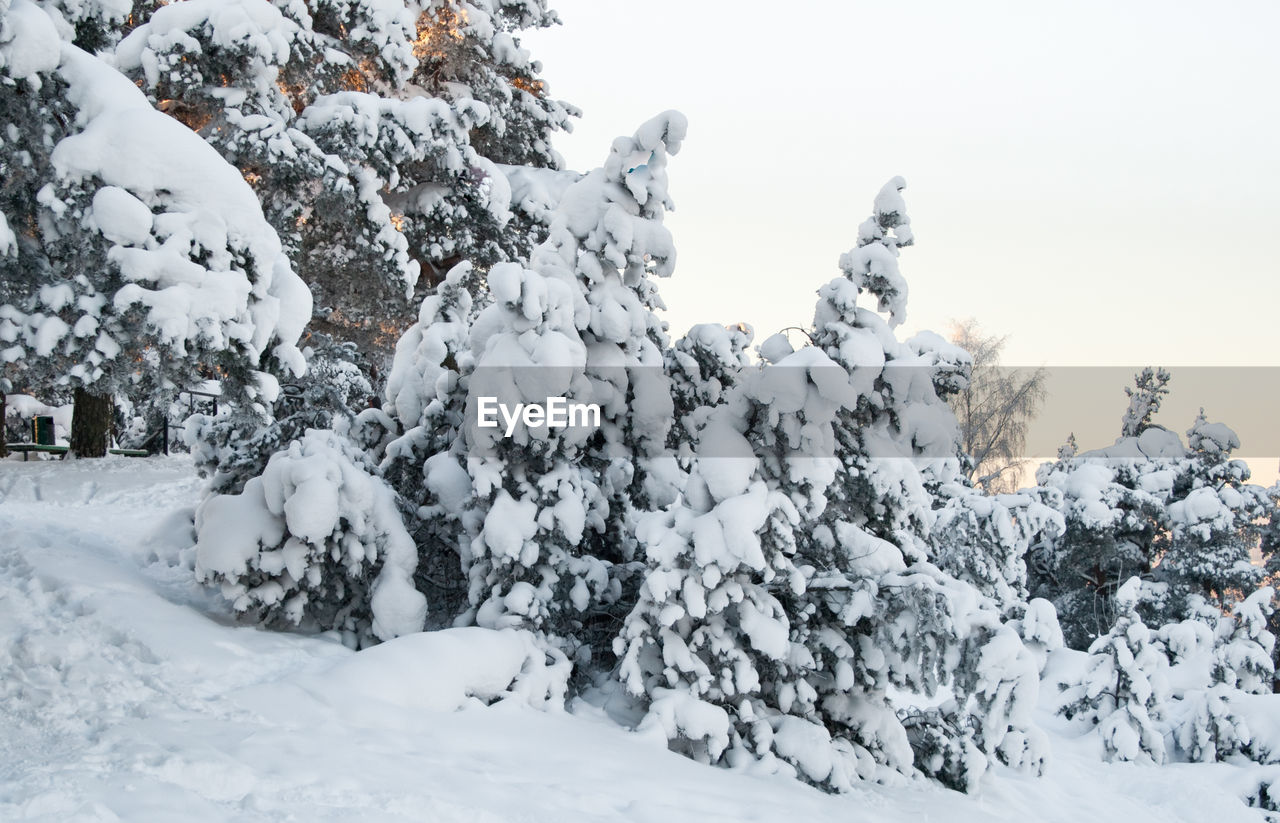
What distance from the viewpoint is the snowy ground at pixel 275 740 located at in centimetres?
424

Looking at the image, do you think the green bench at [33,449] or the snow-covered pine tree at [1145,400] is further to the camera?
the snow-covered pine tree at [1145,400]

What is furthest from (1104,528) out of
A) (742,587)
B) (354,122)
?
(354,122)

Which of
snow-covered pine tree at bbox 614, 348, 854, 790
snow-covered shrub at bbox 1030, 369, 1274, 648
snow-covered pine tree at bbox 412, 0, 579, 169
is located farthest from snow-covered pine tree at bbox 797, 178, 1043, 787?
snow-covered shrub at bbox 1030, 369, 1274, 648

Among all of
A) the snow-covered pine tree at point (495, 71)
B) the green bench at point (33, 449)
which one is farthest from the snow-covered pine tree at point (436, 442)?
the green bench at point (33, 449)

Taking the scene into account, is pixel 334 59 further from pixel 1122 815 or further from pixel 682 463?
pixel 1122 815

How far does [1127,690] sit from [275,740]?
9.80 metres

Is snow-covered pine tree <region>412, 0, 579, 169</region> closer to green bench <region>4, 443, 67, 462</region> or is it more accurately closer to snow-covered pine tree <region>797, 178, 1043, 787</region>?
green bench <region>4, 443, 67, 462</region>

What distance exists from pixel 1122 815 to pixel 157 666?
7.32 m

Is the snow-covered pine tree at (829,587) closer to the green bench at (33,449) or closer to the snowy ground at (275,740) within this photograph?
the snowy ground at (275,740)

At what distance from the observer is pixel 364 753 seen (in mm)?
4871

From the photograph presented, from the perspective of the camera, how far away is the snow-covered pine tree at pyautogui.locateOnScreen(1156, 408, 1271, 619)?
17734 mm

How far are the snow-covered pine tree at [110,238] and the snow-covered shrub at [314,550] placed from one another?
1881mm

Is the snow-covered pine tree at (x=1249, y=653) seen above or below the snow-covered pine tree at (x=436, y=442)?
below

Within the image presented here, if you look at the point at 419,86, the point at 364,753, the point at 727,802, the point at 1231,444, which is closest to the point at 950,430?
the point at 727,802
